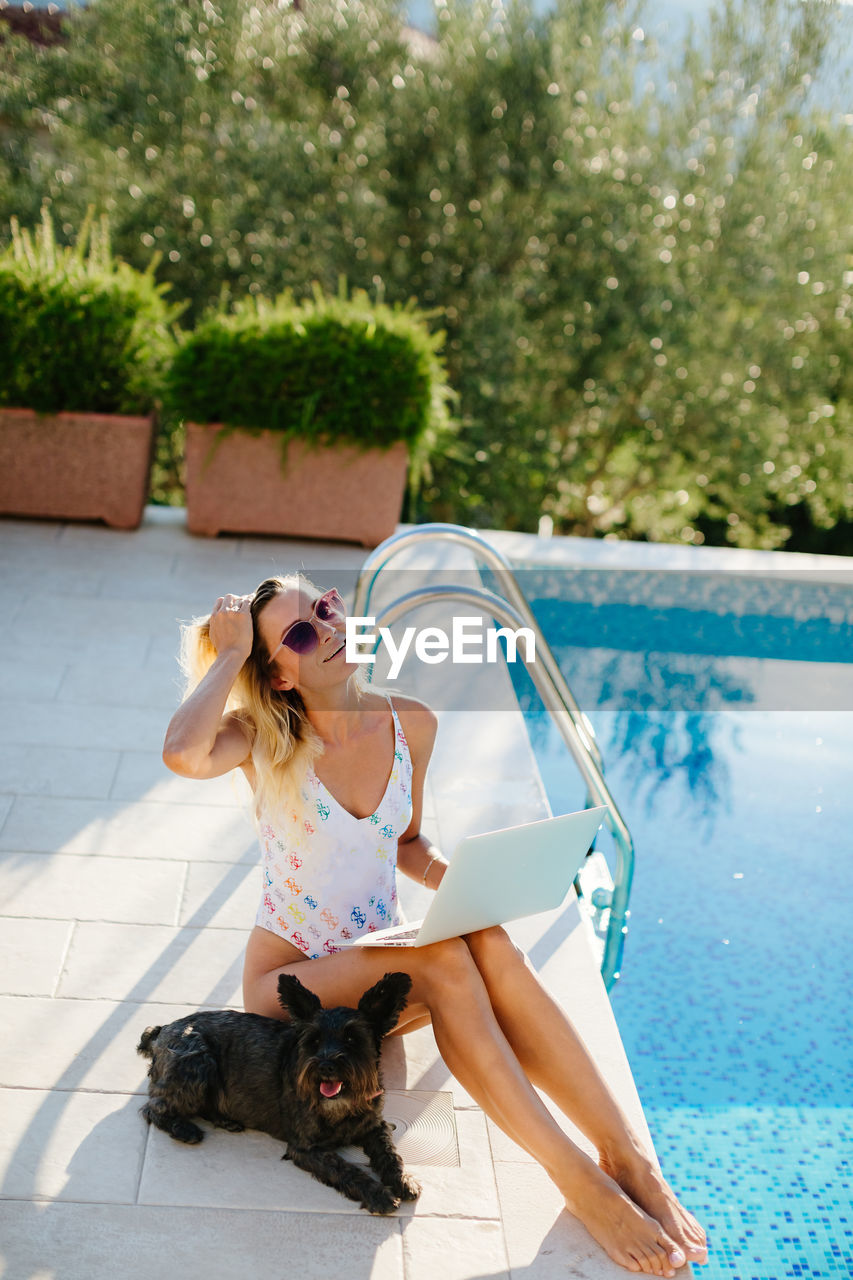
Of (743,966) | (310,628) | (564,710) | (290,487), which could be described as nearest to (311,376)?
(290,487)

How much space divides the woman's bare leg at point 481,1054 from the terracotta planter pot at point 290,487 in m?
4.05

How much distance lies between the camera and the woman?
1933mm

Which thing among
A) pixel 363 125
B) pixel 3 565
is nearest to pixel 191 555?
pixel 3 565

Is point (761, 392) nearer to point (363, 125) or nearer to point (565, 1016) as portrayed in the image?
point (363, 125)

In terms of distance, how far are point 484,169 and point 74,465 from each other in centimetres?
540

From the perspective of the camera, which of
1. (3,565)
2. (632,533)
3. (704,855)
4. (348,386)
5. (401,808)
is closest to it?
(401,808)

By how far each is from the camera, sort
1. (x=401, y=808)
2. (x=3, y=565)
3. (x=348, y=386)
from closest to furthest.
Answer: (x=401, y=808) < (x=3, y=565) < (x=348, y=386)

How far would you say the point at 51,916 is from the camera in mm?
2676

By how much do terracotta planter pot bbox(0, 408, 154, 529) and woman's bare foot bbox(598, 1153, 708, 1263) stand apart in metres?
4.79

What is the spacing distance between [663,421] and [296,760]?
895 centimetres

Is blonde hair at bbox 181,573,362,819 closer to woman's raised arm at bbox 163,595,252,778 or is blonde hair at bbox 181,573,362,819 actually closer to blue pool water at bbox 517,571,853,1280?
woman's raised arm at bbox 163,595,252,778

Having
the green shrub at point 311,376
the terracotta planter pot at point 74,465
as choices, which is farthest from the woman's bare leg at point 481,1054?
the terracotta planter pot at point 74,465

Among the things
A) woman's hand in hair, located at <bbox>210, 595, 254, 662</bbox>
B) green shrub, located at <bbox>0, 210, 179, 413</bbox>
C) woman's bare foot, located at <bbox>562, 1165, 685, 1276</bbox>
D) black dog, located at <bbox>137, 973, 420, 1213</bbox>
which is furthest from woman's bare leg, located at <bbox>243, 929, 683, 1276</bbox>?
green shrub, located at <bbox>0, 210, 179, 413</bbox>

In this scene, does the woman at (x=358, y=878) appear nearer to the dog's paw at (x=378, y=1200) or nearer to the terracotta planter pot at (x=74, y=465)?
the dog's paw at (x=378, y=1200)
